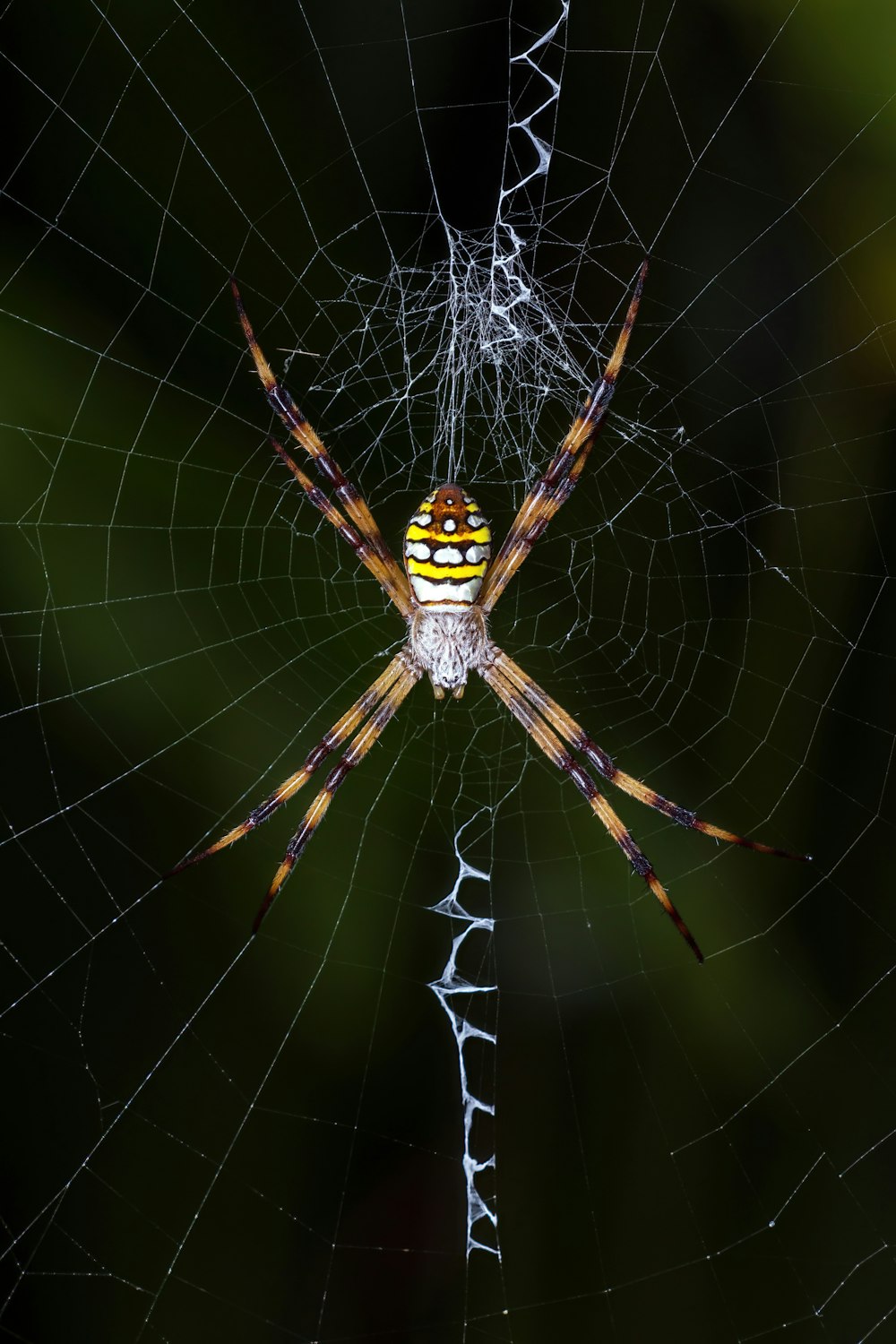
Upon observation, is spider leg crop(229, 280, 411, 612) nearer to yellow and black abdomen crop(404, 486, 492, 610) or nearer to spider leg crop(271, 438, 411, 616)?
spider leg crop(271, 438, 411, 616)

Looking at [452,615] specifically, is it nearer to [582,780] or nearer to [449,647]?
[449,647]

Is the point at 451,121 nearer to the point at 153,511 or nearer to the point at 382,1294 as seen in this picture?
the point at 153,511

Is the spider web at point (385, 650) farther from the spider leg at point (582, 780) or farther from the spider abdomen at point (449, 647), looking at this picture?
the spider abdomen at point (449, 647)

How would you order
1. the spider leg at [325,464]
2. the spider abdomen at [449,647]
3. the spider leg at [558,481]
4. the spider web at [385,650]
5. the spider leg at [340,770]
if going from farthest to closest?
the spider abdomen at [449,647] < the spider leg at [340,770] < the spider leg at [558,481] < the spider leg at [325,464] < the spider web at [385,650]

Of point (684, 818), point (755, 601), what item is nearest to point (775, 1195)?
point (684, 818)

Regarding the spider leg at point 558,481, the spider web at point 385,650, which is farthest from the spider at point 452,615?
the spider web at point 385,650

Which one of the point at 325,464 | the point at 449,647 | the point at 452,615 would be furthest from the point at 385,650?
the point at 325,464
